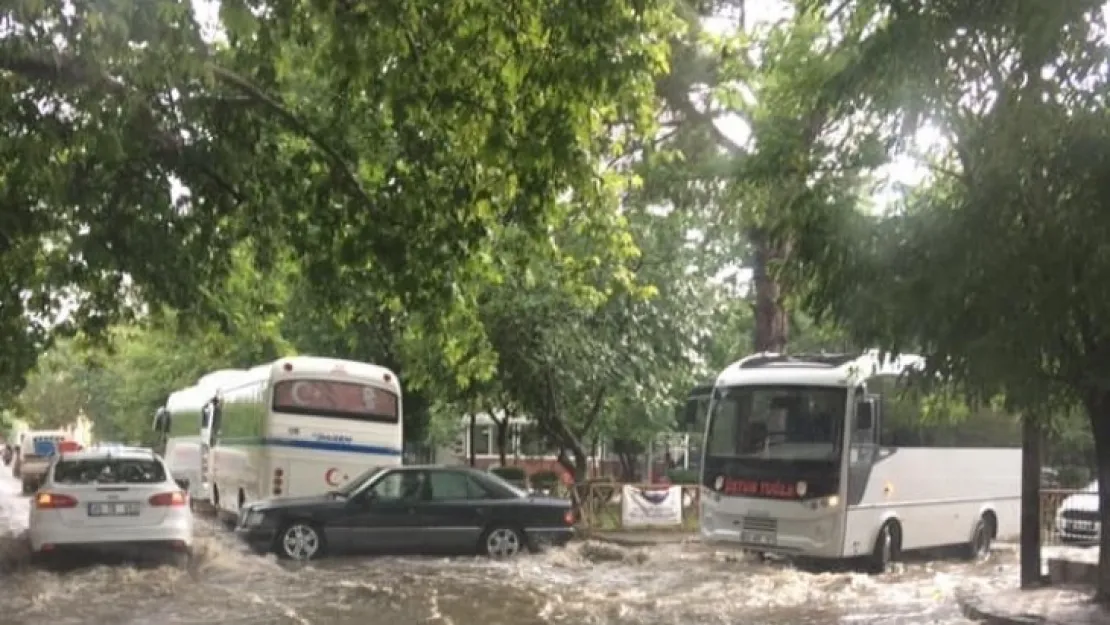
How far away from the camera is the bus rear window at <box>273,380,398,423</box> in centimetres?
2317

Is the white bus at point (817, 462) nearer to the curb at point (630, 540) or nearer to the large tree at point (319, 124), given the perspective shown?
the curb at point (630, 540)

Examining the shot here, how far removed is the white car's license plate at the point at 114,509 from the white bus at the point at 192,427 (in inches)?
446

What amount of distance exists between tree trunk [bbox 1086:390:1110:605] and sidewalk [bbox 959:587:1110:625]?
0.83 feet

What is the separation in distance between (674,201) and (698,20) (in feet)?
10.2

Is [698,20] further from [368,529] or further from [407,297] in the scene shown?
[407,297]

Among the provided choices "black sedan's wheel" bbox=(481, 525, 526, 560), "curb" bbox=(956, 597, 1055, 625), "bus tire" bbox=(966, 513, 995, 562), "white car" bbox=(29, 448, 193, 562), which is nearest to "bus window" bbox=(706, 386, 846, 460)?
"black sedan's wheel" bbox=(481, 525, 526, 560)

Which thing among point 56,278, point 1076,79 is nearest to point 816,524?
point 1076,79

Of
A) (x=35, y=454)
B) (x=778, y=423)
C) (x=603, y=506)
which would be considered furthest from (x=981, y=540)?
(x=35, y=454)

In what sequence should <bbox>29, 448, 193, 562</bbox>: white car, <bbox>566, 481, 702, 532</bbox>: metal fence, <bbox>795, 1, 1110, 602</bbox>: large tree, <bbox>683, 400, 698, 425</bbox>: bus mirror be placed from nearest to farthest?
<bbox>795, 1, 1110, 602</bbox>: large tree → <bbox>29, 448, 193, 562</bbox>: white car → <bbox>683, 400, 698, 425</bbox>: bus mirror → <bbox>566, 481, 702, 532</bbox>: metal fence

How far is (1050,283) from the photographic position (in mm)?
9789

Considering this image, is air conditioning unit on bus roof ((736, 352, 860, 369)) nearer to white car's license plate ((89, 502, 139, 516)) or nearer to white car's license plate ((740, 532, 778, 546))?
white car's license plate ((740, 532, 778, 546))

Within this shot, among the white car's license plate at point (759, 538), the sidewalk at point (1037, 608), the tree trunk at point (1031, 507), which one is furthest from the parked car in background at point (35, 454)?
the sidewalk at point (1037, 608)

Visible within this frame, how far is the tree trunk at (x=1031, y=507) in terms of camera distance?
14.5 meters

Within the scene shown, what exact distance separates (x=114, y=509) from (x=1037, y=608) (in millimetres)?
10947
